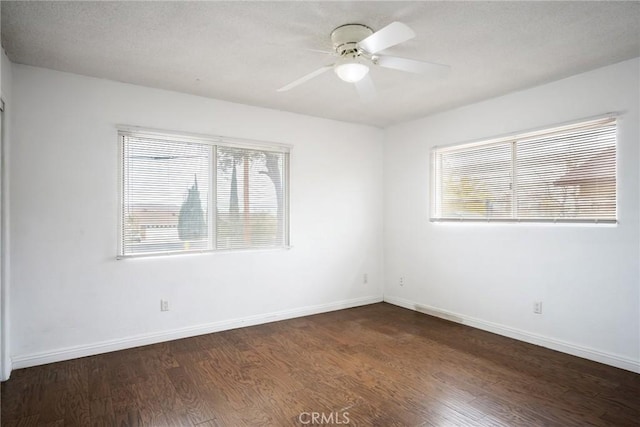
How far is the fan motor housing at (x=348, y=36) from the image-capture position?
7.64 ft

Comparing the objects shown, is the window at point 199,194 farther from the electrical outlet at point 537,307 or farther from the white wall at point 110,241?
the electrical outlet at point 537,307

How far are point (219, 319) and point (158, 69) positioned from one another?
103 inches

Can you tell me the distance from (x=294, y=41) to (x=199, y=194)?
1992mm

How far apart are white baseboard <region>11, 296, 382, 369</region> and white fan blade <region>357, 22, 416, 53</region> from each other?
3180mm

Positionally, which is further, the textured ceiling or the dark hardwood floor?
the dark hardwood floor

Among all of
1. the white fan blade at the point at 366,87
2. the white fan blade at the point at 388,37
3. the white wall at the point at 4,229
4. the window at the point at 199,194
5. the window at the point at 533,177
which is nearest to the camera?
the white fan blade at the point at 388,37

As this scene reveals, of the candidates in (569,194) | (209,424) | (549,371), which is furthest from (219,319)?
(569,194)

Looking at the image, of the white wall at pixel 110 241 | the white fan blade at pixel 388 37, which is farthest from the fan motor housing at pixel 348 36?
the white wall at pixel 110 241

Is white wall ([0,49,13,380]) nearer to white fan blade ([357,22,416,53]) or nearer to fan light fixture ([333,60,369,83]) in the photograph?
fan light fixture ([333,60,369,83])

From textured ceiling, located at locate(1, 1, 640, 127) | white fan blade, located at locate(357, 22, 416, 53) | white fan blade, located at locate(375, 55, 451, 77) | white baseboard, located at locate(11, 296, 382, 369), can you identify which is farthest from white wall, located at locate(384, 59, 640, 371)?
white fan blade, located at locate(357, 22, 416, 53)

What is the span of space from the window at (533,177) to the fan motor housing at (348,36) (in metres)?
2.25

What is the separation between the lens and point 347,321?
4.32 m

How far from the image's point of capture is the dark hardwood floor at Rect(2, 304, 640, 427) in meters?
2.29

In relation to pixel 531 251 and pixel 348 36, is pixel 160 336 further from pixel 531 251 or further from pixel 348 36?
pixel 531 251
